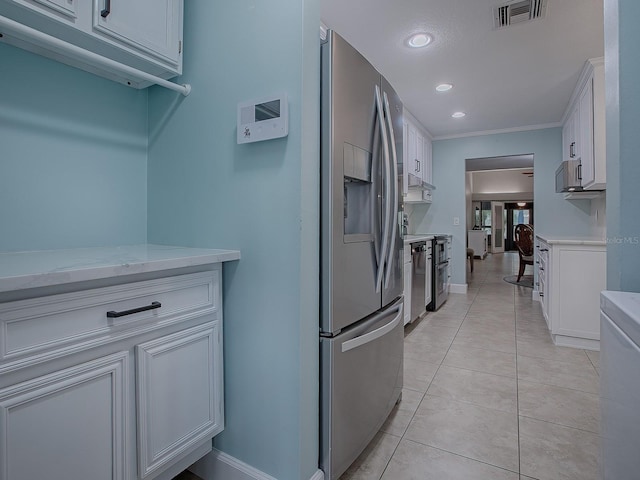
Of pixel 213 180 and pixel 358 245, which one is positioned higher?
pixel 213 180

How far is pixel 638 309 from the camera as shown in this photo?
0.70 metres

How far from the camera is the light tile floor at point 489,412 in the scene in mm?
1464

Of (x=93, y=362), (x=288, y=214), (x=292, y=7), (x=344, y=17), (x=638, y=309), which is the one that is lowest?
(x=93, y=362)

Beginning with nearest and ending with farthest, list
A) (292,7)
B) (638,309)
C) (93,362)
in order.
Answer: (638,309) < (93,362) < (292,7)

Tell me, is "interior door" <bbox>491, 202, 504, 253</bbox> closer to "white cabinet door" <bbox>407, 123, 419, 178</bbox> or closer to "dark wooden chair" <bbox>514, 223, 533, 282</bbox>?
"dark wooden chair" <bbox>514, 223, 533, 282</bbox>

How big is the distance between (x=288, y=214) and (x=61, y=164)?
40.5 inches

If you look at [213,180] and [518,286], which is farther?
[518,286]

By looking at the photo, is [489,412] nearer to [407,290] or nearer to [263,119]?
[407,290]

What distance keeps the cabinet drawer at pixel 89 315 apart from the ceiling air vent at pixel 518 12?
2.56m


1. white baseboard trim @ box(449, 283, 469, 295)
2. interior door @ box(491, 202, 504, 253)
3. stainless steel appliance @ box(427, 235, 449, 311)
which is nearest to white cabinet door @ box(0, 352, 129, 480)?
stainless steel appliance @ box(427, 235, 449, 311)

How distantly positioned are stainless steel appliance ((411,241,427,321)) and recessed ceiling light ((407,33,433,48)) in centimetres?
173

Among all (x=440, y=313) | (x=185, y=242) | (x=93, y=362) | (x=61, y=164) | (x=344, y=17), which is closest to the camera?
(x=93, y=362)

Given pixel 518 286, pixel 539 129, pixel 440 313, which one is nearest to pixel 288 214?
pixel 440 313

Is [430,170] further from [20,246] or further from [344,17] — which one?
[20,246]
